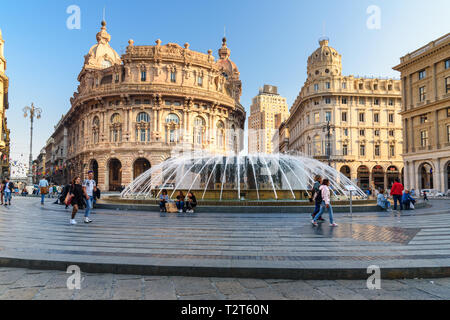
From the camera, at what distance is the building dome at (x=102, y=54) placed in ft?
186

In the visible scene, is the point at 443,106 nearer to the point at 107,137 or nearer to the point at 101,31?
the point at 107,137

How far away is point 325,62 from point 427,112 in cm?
2297

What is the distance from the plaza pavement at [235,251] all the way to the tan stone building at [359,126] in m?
46.7

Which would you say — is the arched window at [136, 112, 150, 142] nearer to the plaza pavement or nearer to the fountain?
the fountain

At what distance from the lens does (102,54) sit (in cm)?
5825

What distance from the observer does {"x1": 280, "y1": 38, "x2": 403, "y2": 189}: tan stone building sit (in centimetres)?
5284

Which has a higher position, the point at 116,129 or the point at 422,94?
the point at 422,94

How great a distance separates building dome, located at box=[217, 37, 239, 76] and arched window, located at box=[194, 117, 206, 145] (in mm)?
19221

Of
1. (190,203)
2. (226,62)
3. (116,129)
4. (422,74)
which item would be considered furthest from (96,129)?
(422,74)

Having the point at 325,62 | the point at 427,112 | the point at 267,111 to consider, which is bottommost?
the point at 427,112

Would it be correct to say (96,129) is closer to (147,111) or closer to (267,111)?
(147,111)

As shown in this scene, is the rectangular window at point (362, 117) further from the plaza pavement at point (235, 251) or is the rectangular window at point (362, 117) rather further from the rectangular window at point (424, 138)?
the plaza pavement at point (235, 251)

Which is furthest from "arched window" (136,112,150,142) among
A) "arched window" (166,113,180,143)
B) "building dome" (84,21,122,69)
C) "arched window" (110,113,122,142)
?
"building dome" (84,21,122,69)

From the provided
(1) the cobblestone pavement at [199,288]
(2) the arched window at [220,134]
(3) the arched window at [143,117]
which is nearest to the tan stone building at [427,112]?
(2) the arched window at [220,134]
